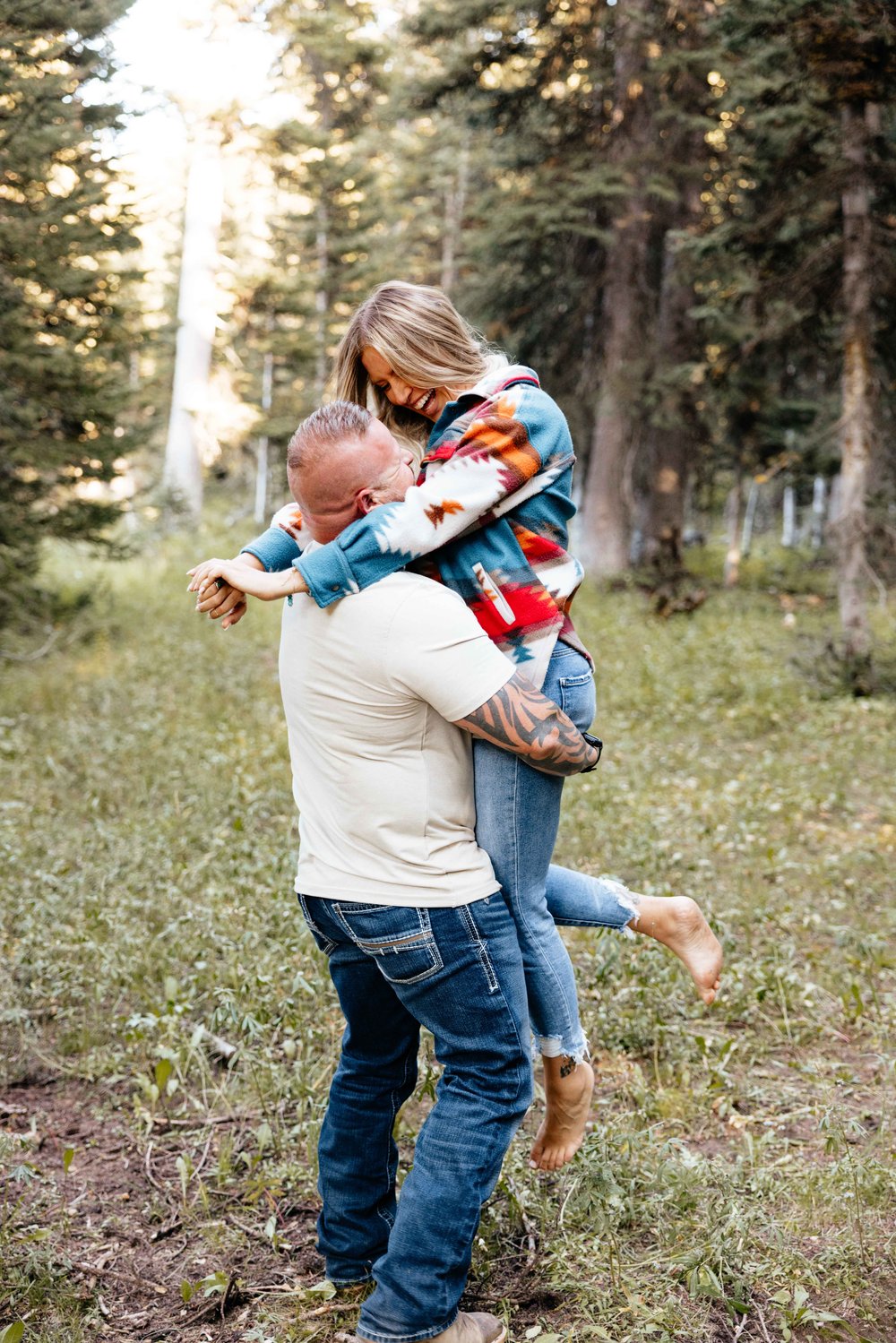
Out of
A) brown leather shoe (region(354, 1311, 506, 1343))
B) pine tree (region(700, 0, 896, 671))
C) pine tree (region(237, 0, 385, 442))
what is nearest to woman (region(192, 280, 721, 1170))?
brown leather shoe (region(354, 1311, 506, 1343))

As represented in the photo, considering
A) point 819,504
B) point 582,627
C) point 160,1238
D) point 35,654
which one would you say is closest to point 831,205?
point 582,627

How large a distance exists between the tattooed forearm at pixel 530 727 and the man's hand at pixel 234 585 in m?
0.47

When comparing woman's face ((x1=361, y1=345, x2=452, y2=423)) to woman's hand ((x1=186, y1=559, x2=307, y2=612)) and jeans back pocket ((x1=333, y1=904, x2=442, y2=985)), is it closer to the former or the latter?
woman's hand ((x1=186, y1=559, x2=307, y2=612))

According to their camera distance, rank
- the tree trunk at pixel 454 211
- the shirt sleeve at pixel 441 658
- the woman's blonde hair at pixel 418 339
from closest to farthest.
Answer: the shirt sleeve at pixel 441 658
the woman's blonde hair at pixel 418 339
the tree trunk at pixel 454 211

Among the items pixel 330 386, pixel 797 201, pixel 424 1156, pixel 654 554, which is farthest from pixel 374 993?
pixel 654 554

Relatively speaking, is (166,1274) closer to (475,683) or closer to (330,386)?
(475,683)

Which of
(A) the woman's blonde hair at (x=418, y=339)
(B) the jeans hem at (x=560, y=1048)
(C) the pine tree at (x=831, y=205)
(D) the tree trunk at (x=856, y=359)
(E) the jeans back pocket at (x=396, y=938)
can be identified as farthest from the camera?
(D) the tree trunk at (x=856, y=359)

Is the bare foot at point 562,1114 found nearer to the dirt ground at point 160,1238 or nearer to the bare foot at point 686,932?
the dirt ground at point 160,1238

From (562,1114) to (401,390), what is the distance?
1.95 m

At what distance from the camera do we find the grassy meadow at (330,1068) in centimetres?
288

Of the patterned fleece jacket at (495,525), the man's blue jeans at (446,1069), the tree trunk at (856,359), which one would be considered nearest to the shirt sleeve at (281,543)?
the patterned fleece jacket at (495,525)

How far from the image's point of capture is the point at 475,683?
2.32 meters

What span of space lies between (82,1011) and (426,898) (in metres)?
2.51

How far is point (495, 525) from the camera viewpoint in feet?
8.54
